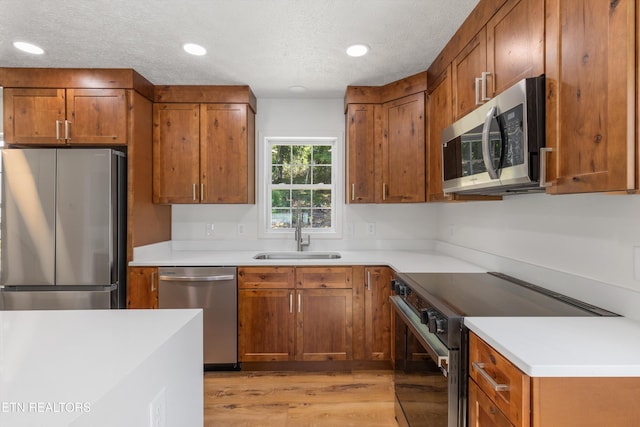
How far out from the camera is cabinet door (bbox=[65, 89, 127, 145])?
2.57 m

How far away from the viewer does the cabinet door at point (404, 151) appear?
2686 millimetres

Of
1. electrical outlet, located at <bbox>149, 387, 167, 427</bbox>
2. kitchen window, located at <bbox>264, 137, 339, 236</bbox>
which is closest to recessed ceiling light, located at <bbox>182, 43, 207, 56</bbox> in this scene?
kitchen window, located at <bbox>264, 137, 339, 236</bbox>

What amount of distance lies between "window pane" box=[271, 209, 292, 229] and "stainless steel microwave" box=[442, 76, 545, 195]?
1.95m

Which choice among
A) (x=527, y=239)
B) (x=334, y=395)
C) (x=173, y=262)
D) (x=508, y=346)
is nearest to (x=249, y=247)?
(x=173, y=262)

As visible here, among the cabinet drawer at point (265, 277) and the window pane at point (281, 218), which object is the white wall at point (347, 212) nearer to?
the window pane at point (281, 218)

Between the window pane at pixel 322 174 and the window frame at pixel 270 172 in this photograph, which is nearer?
the window frame at pixel 270 172

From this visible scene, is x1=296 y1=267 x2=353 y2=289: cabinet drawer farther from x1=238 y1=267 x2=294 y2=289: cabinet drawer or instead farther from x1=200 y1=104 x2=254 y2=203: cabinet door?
x1=200 y1=104 x2=254 y2=203: cabinet door

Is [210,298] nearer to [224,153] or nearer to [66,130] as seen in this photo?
[224,153]

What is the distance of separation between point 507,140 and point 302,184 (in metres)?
2.28

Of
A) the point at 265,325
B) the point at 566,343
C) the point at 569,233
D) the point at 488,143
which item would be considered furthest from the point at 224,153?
the point at 566,343

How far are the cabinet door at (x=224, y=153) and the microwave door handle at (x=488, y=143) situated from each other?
207 centimetres

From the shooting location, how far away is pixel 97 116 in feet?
8.45

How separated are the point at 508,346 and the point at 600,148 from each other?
25.8 inches

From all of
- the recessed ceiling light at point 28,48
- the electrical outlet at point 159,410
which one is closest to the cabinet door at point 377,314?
the electrical outlet at point 159,410
